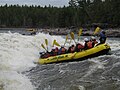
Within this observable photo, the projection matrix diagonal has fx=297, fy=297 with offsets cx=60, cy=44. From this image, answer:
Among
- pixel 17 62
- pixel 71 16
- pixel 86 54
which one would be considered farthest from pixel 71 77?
Result: pixel 71 16

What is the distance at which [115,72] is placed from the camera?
1383 cm

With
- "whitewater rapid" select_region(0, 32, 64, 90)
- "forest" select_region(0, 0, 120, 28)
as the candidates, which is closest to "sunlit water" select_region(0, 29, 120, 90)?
"whitewater rapid" select_region(0, 32, 64, 90)

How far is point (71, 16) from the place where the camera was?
9194cm

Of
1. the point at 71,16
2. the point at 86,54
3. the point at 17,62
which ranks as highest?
the point at 86,54

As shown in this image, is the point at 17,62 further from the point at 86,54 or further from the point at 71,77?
the point at 71,77

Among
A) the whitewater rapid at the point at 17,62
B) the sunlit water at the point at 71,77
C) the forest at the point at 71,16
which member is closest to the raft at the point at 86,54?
the sunlit water at the point at 71,77

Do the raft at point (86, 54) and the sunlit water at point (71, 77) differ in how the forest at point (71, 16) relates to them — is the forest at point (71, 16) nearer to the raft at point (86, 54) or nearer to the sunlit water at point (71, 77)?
the raft at point (86, 54)

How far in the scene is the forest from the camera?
224ft

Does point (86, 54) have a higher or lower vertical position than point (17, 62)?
higher

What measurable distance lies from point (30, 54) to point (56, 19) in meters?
74.9

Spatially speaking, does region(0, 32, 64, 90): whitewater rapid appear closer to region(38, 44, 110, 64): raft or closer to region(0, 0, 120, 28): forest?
region(38, 44, 110, 64): raft

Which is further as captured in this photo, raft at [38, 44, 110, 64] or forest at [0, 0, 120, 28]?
forest at [0, 0, 120, 28]

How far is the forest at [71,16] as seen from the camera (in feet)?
224

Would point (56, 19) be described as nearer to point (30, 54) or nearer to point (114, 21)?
point (114, 21)
